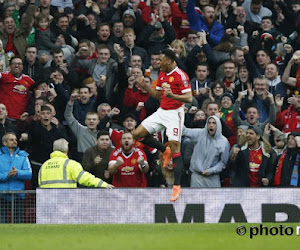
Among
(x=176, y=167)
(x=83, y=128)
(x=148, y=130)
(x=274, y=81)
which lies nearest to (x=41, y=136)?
(x=83, y=128)

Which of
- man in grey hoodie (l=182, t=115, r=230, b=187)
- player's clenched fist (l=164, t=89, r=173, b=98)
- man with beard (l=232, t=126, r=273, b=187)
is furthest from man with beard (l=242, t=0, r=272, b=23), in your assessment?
player's clenched fist (l=164, t=89, r=173, b=98)

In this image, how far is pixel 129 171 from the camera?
57.7 ft

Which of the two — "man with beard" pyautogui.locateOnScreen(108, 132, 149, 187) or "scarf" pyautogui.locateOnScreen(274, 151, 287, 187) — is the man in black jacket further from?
"scarf" pyautogui.locateOnScreen(274, 151, 287, 187)

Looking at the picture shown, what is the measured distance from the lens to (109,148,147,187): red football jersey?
57.5ft

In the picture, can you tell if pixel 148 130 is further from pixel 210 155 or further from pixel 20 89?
pixel 20 89

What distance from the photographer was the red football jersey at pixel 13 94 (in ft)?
63.7

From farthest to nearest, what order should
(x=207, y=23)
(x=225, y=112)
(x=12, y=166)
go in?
(x=207, y=23)
(x=225, y=112)
(x=12, y=166)

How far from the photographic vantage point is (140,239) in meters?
14.0

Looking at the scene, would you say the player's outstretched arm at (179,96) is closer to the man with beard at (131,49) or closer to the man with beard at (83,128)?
the man with beard at (83,128)

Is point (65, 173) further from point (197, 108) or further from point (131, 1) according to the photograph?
point (131, 1)

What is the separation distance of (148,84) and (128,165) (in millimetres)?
2120

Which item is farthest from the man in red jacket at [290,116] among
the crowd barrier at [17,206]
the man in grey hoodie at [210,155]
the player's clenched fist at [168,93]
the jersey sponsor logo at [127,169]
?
the crowd barrier at [17,206]

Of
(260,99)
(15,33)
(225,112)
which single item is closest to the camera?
(225,112)

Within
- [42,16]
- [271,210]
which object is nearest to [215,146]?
[271,210]
